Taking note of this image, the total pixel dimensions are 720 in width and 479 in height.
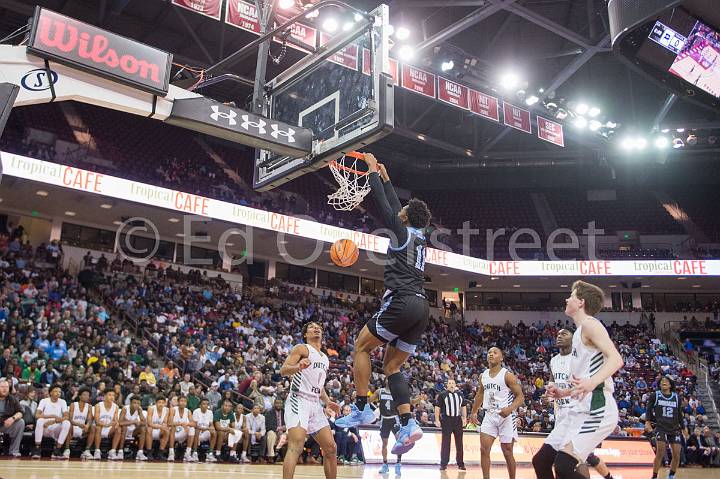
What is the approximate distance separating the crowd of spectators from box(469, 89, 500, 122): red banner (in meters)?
8.53

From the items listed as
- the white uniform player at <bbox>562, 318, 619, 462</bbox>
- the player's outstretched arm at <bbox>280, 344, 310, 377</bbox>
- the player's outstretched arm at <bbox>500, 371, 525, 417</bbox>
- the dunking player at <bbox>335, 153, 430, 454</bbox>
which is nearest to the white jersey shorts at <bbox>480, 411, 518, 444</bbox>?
the player's outstretched arm at <bbox>500, 371, 525, 417</bbox>

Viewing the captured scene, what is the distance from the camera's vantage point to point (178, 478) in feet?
25.7

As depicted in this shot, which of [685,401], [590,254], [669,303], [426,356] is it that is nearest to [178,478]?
[426,356]

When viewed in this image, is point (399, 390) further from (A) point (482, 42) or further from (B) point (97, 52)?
(A) point (482, 42)

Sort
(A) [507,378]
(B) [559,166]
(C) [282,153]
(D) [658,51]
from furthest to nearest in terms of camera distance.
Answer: (B) [559,166], (A) [507,378], (D) [658,51], (C) [282,153]

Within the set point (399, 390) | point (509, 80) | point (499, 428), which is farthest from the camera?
point (509, 80)

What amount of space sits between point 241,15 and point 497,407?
1031 cm

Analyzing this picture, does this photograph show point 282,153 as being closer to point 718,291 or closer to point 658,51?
point 658,51

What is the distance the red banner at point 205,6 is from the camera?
13156 millimetres

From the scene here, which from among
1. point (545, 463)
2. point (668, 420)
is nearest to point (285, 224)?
point (668, 420)

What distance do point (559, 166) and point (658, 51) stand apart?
77.0 ft

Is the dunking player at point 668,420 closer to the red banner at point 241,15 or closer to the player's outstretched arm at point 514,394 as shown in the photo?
the player's outstretched arm at point 514,394

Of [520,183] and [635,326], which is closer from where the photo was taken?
[635,326]

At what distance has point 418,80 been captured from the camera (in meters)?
17.3
